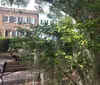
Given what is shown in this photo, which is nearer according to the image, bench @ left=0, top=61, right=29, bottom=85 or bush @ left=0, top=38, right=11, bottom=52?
bench @ left=0, top=61, right=29, bottom=85

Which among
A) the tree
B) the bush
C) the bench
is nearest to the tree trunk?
Result: the tree

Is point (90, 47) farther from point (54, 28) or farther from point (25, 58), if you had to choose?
point (25, 58)

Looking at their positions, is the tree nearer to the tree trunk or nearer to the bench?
the tree trunk

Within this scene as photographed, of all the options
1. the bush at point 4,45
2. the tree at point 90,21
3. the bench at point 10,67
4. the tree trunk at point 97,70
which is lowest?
the bush at point 4,45

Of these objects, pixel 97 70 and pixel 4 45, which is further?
pixel 4 45

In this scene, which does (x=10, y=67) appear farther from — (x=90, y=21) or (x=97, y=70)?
(x=90, y=21)

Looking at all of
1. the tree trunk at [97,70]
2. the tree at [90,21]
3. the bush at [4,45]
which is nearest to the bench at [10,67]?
the tree at [90,21]

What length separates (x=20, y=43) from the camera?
6.00 metres

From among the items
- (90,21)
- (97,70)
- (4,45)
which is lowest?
(4,45)

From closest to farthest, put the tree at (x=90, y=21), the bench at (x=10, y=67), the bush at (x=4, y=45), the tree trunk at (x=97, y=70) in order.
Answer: the tree at (x=90, y=21)
the tree trunk at (x=97, y=70)
the bench at (x=10, y=67)
the bush at (x=4, y=45)

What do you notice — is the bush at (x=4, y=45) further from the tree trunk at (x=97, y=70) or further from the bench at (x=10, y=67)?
the tree trunk at (x=97, y=70)

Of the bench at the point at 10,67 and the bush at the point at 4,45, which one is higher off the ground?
the bench at the point at 10,67

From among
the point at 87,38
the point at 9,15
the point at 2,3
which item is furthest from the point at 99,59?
the point at 9,15

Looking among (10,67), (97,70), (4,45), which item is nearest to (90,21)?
(97,70)
